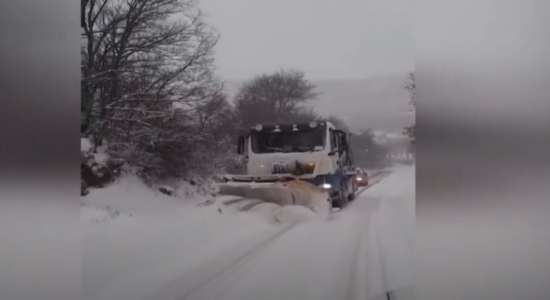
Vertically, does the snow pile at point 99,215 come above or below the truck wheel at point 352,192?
below

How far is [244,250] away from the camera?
184 centimetres

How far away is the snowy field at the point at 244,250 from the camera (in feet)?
5.94

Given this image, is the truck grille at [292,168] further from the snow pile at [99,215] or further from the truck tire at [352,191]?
the snow pile at [99,215]

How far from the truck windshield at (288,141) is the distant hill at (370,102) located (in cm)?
14

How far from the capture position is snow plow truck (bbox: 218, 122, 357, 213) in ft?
6.07

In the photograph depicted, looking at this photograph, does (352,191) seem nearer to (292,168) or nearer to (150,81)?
(292,168)

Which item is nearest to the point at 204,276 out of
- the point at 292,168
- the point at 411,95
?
the point at 292,168

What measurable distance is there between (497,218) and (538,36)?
0.81 m

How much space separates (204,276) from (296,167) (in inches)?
24.6

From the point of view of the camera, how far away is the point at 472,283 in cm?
181

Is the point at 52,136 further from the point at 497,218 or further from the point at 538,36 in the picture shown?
the point at 538,36

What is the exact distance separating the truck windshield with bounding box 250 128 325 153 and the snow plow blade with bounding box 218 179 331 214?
0.48 feet

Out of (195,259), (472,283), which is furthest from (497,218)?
(195,259)

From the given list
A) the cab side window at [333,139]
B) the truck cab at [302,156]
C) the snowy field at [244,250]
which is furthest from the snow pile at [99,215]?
the cab side window at [333,139]
